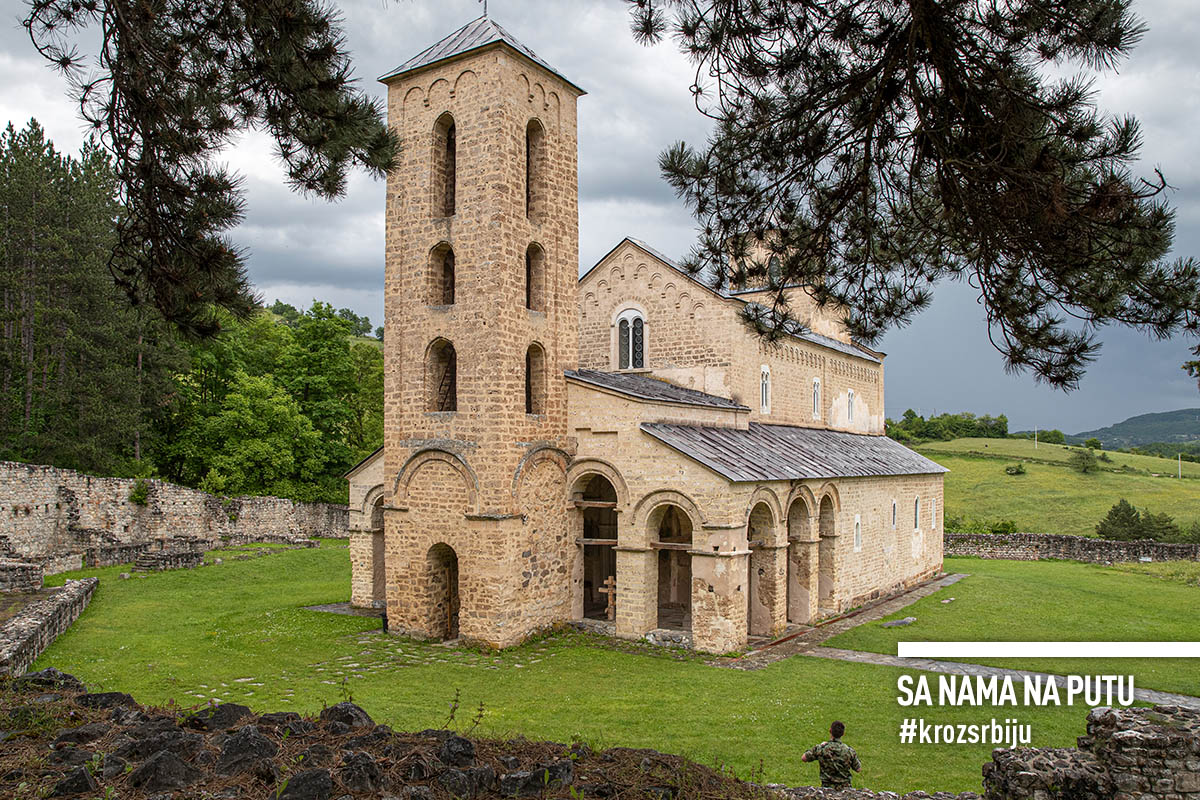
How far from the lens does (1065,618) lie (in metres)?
20.9

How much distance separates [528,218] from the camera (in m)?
17.7

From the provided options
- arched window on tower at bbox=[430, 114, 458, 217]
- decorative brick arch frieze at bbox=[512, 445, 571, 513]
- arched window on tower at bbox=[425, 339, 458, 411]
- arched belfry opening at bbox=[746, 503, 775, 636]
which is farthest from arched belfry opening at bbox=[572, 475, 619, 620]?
arched window on tower at bbox=[430, 114, 458, 217]

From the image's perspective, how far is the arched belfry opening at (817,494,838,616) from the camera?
20766 mm

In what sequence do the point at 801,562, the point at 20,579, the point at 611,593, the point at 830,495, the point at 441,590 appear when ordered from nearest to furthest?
the point at 441,590 < the point at 20,579 < the point at 611,593 < the point at 801,562 < the point at 830,495

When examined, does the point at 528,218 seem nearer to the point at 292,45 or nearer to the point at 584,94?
the point at 584,94

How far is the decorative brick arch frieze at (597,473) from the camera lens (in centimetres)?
1716

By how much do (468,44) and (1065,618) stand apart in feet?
67.3

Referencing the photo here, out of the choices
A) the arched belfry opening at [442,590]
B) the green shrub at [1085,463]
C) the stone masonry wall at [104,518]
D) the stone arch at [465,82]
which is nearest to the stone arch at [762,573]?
the arched belfry opening at [442,590]

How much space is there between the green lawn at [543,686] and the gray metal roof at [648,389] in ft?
17.9

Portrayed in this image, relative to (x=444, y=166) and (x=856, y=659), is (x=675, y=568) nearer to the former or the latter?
(x=856, y=659)

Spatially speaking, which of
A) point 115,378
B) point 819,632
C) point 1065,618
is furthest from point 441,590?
point 115,378

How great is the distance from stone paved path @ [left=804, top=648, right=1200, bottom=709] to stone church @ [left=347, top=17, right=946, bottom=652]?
1.90 meters

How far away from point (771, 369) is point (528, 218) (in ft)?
32.5

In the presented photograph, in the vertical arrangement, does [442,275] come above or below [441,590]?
above
